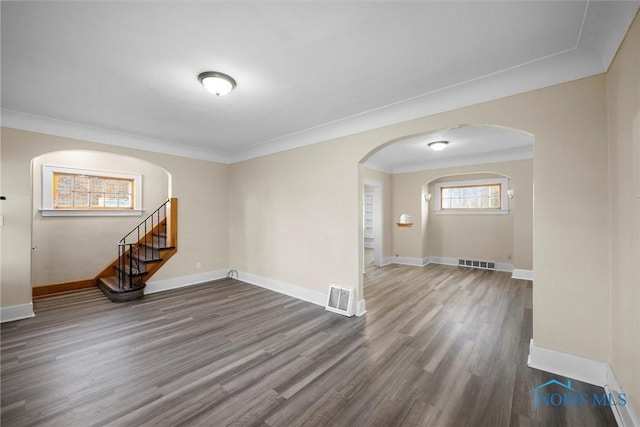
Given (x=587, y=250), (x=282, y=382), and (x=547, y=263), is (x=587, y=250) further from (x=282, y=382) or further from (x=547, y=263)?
(x=282, y=382)

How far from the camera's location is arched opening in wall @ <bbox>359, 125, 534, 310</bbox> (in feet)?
17.5

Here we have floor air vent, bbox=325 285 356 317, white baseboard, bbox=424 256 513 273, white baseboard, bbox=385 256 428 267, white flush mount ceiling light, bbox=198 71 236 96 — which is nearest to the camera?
white flush mount ceiling light, bbox=198 71 236 96

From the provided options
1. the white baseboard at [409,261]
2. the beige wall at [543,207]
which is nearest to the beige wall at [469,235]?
the white baseboard at [409,261]

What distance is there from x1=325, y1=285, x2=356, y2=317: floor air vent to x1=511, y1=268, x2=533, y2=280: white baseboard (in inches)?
176

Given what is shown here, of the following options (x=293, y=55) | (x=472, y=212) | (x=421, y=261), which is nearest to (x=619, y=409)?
(x=293, y=55)

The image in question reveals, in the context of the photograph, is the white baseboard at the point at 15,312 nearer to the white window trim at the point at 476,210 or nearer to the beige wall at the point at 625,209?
the beige wall at the point at 625,209

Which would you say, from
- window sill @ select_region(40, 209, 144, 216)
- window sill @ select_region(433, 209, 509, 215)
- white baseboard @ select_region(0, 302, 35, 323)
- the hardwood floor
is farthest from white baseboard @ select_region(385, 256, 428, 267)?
white baseboard @ select_region(0, 302, 35, 323)

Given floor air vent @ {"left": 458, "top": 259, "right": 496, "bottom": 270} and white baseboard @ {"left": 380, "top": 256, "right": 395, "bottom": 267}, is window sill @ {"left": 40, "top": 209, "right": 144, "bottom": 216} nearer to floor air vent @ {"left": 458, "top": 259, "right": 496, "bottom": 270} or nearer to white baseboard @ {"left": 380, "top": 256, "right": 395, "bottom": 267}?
white baseboard @ {"left": 380, "top": 256, "right": 395, "bottom": 267}

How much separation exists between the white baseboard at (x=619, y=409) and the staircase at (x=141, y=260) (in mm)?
5834

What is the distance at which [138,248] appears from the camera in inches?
189

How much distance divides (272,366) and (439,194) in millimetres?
6951

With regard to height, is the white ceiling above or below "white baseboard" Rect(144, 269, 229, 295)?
above

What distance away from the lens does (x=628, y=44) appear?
5.53ft

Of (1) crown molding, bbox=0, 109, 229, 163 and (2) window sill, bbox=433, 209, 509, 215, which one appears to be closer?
(1) crown molding, bbox=0, 109, 229, 163
